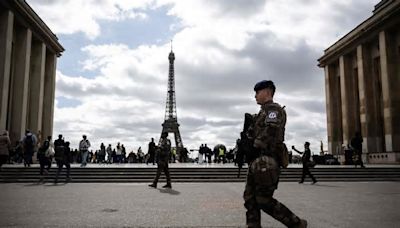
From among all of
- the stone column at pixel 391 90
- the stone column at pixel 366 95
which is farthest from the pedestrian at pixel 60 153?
the stone column at pixel 366 95

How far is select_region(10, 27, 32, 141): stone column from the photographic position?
31.5 m

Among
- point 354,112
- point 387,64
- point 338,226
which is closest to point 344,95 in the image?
point 354,112

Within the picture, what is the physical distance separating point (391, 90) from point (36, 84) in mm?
30388

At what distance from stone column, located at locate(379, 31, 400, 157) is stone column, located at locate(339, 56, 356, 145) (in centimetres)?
717

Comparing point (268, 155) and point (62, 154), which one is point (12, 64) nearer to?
point (62, 154)

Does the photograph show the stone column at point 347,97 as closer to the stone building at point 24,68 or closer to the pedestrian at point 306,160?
the pedestrian at point 306,160

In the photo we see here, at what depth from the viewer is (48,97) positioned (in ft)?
131

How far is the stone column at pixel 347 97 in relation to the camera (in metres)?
40.4

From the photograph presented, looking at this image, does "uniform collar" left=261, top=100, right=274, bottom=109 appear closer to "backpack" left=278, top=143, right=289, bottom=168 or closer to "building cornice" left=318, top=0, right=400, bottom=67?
"backpack" left=278, top=143, right=289, bottom=168

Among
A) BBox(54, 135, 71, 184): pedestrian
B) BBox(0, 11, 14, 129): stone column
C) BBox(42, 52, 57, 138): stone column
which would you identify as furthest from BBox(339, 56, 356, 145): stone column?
BBox(54, 135, 71, 184): pedestrian

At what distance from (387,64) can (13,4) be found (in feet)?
96.2

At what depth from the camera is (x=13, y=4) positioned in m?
29.3

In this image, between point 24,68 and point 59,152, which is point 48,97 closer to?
point 24,68

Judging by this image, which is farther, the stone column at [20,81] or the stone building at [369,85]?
the stone building at [369,85]
